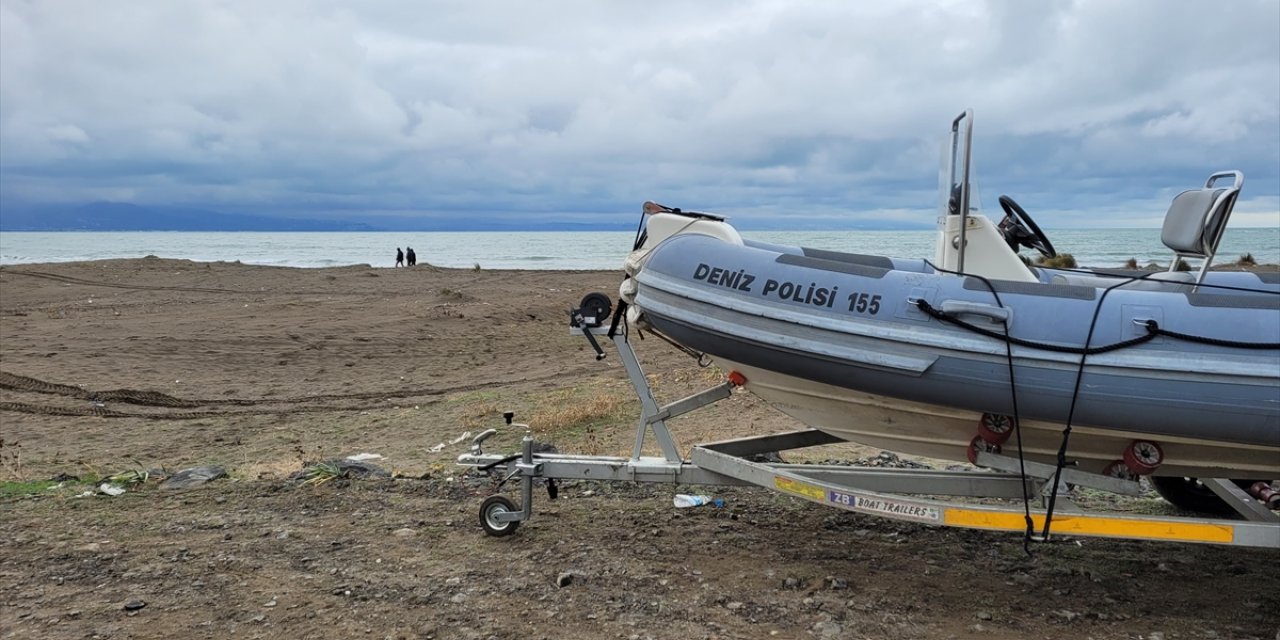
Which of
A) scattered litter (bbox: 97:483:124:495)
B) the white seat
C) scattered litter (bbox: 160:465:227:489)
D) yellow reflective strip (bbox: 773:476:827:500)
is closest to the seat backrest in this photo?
the white seat

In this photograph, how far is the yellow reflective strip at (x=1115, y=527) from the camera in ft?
11.2

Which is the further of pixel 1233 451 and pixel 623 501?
pixel 623 501

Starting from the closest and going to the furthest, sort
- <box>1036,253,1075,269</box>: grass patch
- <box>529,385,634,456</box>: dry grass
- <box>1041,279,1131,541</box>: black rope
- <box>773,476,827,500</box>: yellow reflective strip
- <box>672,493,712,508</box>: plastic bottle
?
1. <box>1041,279,1131,541</box>: black rope
2. <box>773,476,827,500</box>: yellow reflective strip
3. <box>672,493,712,508</box>: plastic bottle
4. <box>1036,253,1075,269</box>: grass patch
5. <box>529,385,634,456</box>: dry grass

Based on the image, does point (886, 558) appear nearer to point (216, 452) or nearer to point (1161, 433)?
point (1161, 433)

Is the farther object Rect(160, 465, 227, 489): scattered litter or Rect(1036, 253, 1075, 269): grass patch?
Rect(160, 465, 227, 489): scattered litter

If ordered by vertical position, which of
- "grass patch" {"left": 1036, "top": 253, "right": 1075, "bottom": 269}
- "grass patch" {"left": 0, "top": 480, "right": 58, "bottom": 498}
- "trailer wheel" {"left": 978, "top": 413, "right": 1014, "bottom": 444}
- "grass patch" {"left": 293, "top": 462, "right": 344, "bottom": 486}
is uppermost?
"grass patch" {"left": 1036, "top": 253, "right": 1075, "bottom": 269}

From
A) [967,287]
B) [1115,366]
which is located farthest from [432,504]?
[1115,366]

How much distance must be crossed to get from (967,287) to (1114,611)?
1521 millimetres

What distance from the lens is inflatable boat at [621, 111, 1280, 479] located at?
326cm

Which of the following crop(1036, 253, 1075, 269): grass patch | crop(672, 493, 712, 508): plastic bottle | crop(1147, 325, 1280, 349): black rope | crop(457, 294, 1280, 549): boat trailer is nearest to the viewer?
crop(1147, 325, 1280, 349): black rope

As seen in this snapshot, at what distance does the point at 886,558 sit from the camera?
445 cm

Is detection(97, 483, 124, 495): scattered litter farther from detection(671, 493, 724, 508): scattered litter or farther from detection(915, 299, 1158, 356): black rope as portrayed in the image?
detection(915, 299, 1158, 356): black rope

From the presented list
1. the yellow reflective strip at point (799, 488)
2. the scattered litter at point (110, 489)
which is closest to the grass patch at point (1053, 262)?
the yellow reflective strip at point (799, 488)

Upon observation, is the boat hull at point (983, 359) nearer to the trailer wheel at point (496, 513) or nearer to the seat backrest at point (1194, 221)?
the seat backrest at point (1194, 221)
